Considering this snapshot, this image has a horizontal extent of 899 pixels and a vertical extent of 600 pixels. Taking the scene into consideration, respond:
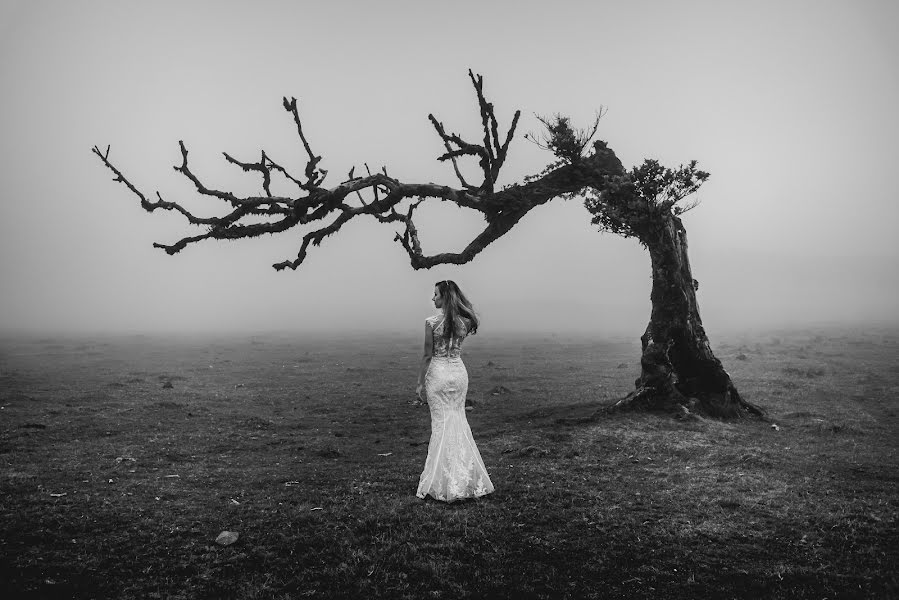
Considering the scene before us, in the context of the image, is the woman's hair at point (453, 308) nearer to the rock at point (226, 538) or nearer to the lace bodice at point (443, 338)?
the lace bodice at point (443, 338)

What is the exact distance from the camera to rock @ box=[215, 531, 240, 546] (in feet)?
27.2

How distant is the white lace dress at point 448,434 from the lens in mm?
10094

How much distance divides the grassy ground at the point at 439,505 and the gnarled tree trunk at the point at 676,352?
133 centimetres

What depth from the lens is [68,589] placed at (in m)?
6.79

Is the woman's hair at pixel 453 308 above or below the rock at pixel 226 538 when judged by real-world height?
above

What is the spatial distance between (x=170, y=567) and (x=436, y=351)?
5557 mm

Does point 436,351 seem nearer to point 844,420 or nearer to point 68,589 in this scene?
point 68,589

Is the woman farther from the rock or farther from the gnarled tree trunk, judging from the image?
the gnarled tree trunk

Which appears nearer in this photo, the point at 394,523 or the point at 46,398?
the point at 394,523

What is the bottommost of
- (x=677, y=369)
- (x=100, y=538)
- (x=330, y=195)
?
(x=100, y=538)

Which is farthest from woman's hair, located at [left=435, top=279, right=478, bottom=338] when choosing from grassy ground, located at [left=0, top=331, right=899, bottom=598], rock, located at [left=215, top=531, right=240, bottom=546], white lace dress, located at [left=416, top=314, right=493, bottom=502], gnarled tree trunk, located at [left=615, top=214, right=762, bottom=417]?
gnarled tree trunk, located at [left=615, top=214, right=762, bottom=417]

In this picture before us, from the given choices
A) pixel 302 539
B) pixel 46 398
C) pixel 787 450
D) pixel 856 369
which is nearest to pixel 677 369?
pixel 787 450

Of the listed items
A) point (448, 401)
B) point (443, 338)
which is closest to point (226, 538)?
point (448, 401)

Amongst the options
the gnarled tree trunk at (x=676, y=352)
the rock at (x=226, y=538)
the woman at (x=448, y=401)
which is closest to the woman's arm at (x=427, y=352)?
the woman at (x=448, y=401)
